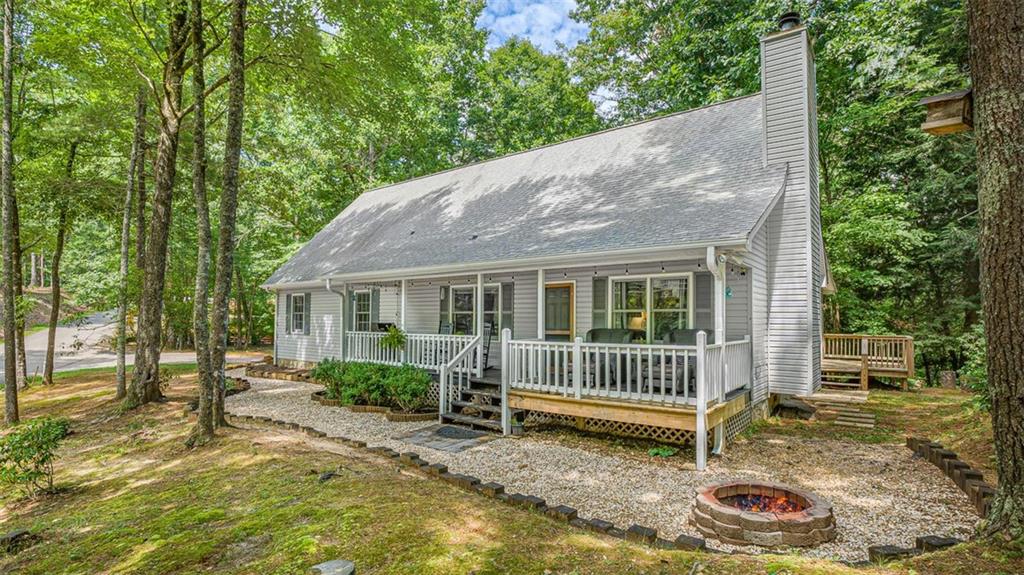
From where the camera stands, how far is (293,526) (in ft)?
12.4

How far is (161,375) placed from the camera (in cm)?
1244

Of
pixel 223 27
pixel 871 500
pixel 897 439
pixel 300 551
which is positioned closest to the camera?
pixel 300 551

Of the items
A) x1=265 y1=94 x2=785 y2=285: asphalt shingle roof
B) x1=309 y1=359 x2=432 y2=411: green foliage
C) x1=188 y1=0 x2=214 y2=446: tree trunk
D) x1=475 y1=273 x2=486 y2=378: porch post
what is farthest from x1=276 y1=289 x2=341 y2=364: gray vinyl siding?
x1=188 y1=0 x2=214 y2=446: tree trunk

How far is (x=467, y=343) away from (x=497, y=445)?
251 centimetres

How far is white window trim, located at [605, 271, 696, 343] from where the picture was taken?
8.23 metres

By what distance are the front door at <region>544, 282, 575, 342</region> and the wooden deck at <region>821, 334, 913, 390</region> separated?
7.17 m

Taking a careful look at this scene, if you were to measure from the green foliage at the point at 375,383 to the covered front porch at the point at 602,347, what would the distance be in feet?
1.30

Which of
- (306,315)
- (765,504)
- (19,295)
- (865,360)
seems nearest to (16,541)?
(765,504)

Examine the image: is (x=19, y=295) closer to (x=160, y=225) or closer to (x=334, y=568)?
(x=160, y=225)

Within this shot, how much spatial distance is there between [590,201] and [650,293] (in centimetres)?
246

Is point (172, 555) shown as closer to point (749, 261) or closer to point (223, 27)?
point (749, 261)

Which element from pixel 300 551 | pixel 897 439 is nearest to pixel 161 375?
pixel 300 551

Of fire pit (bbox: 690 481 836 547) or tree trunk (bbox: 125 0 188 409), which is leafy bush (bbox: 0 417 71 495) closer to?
tree trunk (bbox: 125 0 188 409)

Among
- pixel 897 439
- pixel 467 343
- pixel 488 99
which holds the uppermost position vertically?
pixel 488 99
